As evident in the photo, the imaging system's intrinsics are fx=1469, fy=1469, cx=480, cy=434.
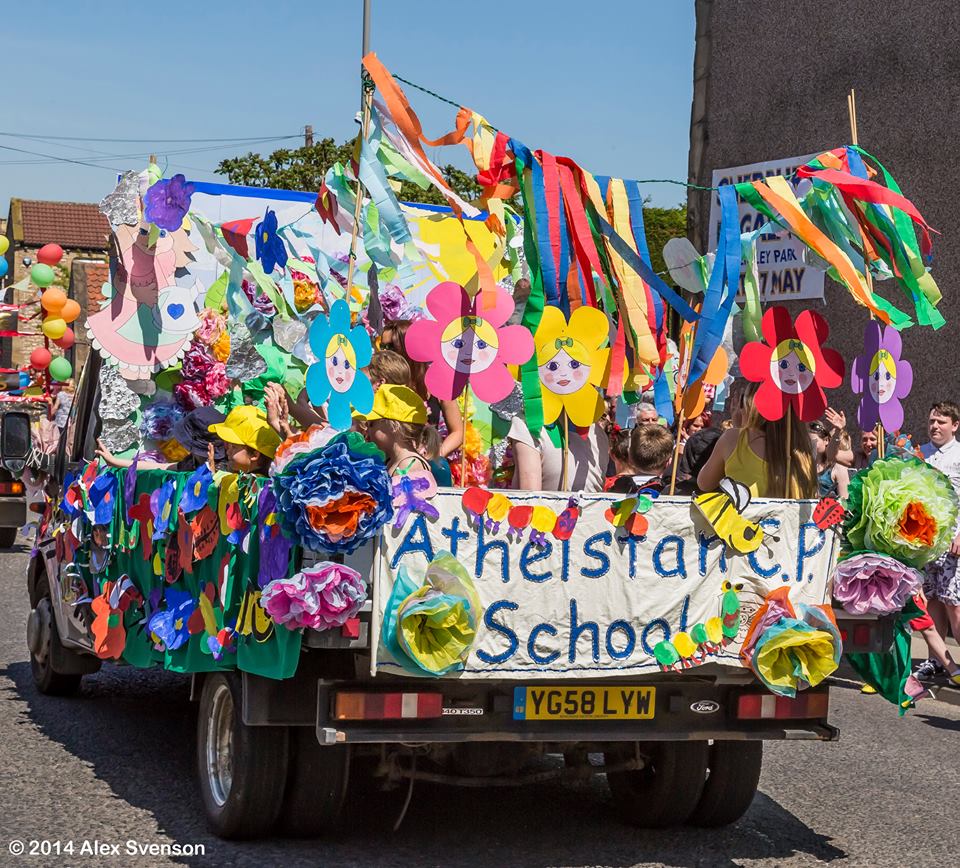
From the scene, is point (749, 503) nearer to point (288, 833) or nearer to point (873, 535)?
point (873, 535)

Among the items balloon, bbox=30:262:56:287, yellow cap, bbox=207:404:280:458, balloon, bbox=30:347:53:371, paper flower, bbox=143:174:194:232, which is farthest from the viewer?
balloon, bbox=30:347:53:371

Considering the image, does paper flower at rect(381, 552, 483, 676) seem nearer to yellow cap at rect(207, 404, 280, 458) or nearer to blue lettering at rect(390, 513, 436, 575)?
blue lettering at rect(390, 513, 436, 575)

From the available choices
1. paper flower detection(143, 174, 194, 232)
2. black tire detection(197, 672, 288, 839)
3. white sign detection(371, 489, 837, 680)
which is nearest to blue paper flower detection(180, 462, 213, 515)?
black tire detection(197, 672, 288, 839)

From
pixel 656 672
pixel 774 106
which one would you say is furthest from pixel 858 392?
pixel 774 106

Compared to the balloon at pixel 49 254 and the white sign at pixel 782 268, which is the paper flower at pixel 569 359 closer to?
the balloon at pixel 49 254

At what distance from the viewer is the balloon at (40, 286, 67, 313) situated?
1249cm

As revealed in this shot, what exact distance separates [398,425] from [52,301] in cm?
799

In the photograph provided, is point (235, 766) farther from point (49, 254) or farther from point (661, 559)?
point (49, 254)

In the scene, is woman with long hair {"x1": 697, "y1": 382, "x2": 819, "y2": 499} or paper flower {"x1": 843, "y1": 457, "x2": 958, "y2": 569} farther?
woman with long hair {"x1": 697, "y1": 382, "x2": 819, "y2": 499}

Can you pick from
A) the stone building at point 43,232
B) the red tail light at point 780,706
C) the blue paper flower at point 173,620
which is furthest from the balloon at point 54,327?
the stone building at point 43,232

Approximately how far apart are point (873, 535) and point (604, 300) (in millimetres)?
1518

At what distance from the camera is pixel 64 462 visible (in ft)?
26.6

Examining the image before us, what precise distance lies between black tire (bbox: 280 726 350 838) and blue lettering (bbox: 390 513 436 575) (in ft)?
2.62

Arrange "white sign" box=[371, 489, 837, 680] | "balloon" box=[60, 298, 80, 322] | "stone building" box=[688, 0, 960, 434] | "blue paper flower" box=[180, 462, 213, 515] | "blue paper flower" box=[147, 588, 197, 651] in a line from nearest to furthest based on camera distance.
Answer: "white sign" box=[371, 489, 837, 680] → "blue paper flower" box=[180, 462, 213, 515] → "blue paper flower" box=[147, 588, 197, 651] → "balloon" box=[60, 298, 80, 322] → "stone building" box=[688, 0, 960, 434]
